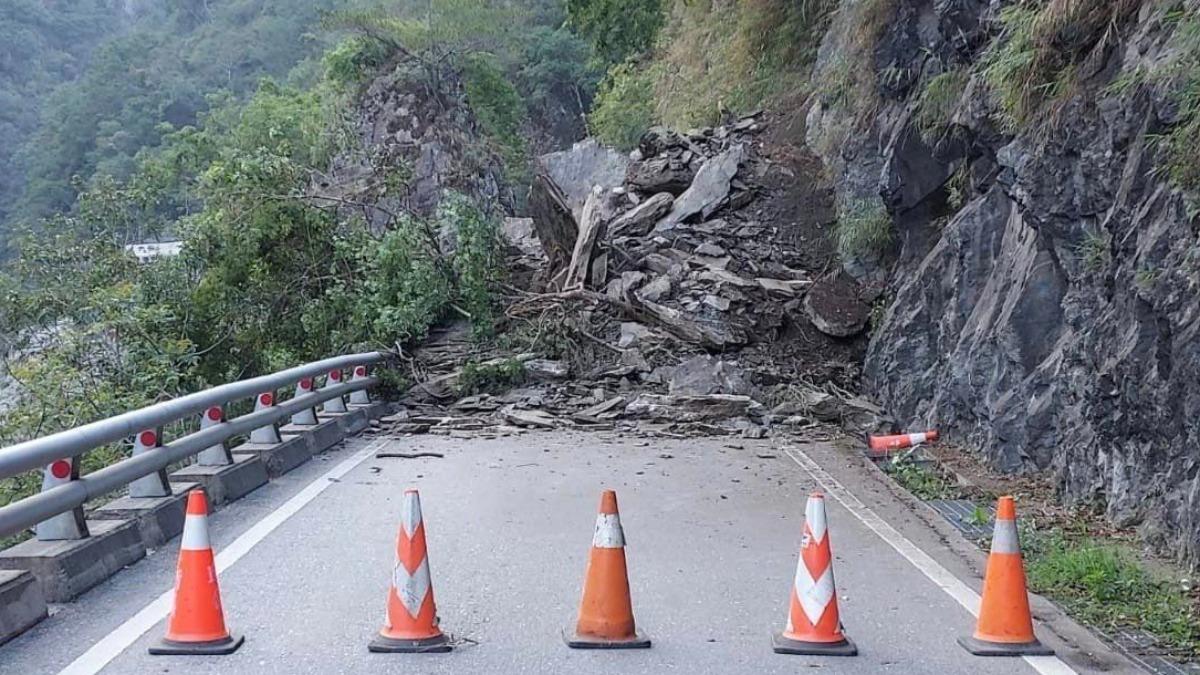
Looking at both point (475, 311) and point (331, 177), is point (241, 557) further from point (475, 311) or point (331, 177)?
point (331, 177)

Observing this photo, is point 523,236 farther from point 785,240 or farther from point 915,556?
point 915,556

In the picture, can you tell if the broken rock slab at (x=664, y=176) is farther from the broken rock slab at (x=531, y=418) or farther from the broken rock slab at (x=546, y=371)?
the broken rock slab at (x=531, y=418)

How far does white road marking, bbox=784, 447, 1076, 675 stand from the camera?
5562 millimetres

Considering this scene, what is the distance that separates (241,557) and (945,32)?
33.4 ft

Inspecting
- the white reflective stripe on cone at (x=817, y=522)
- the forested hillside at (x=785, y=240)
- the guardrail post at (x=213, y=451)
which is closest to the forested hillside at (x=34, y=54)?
the forested hillside at (x=785, y=240)

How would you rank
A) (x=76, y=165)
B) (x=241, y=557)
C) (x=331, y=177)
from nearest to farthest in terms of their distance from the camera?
1. (x=241, y=557)
2. (x=331, y=177)
3. (x=76, y=165)

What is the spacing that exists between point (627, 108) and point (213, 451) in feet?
90.5

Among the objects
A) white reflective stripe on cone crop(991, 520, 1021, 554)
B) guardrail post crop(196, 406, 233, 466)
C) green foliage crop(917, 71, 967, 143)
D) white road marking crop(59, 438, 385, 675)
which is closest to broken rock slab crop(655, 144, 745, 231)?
green foliage crop(917, 71, 967, 143)

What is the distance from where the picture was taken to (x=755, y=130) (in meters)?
Answer: 24.1

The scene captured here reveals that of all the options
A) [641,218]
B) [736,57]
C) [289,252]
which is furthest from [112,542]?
[736,57]

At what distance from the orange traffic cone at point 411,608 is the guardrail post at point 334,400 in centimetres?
804

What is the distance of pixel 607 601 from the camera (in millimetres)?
5719

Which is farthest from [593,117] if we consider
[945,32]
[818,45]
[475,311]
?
[945,32]

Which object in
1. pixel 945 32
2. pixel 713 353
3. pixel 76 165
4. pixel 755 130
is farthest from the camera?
pixel 76 165
